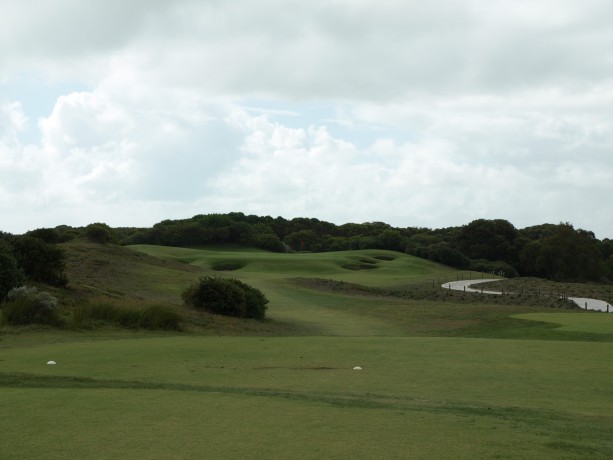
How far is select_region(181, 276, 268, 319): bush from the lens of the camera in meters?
30.8

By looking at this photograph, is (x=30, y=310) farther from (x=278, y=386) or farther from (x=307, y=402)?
(x=307, y=402)

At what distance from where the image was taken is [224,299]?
30.9m

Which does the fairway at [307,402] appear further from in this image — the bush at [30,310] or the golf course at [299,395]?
the bush at [30,310]

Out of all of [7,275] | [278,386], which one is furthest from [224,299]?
[278,386]

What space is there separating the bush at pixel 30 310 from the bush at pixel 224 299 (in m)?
8.89

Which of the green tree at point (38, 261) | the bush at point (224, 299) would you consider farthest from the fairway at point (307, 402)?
the green tree at point (38, 261)

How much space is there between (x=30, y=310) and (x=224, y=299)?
10.1m

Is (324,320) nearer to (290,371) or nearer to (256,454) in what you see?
(290,371)

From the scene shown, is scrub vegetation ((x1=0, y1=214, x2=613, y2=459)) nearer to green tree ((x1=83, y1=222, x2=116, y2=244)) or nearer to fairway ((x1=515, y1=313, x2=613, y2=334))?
fairway ((x1=515, y1=313, x2=613, y2=334))

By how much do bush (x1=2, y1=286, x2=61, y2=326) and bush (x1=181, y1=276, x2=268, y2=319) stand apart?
889 cm

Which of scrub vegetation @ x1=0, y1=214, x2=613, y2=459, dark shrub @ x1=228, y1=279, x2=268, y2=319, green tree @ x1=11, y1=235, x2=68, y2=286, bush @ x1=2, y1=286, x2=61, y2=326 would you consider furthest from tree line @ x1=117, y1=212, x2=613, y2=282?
bush @ x1=2, y1=286, x2=61, y2=326

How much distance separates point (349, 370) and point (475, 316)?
823 inches

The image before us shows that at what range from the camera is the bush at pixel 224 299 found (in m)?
30.8

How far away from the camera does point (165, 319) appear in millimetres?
24000
